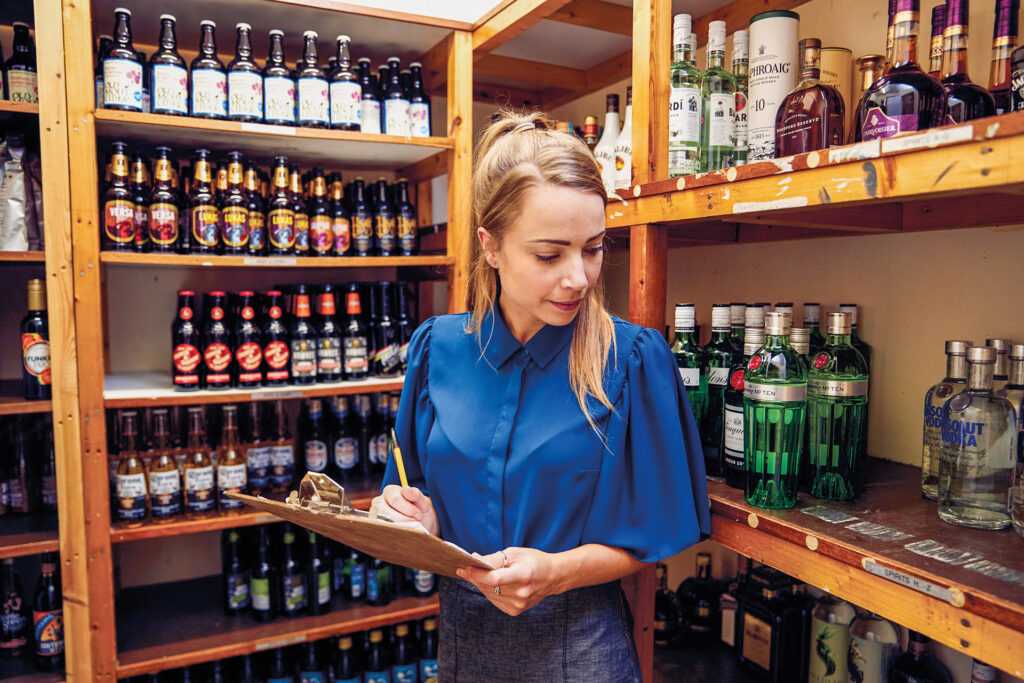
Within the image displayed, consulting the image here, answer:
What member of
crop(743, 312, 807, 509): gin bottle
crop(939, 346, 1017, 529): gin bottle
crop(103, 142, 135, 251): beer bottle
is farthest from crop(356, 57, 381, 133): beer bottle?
crop(939, 346, 1017, 529): gin bottle

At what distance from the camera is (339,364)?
7.45ft

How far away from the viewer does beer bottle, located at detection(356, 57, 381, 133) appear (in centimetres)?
220

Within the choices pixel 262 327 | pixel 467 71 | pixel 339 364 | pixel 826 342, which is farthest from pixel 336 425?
pixel 826 342

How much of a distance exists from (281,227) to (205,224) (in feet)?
0.70

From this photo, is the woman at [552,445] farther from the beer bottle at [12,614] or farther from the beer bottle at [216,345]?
the beer bottle at [12,614]

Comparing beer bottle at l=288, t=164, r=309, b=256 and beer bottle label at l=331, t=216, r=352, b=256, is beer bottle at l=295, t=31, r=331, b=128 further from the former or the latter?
beer bottle label at l=331, t=216, r=352, b=256

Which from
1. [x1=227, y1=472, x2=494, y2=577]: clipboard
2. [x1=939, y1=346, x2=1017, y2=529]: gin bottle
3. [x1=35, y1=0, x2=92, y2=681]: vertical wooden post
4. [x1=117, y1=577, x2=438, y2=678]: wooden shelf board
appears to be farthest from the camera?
[x1=117, y1=577, x2=438, y2=678]: wooden shelf board

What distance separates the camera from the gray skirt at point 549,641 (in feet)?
4.02

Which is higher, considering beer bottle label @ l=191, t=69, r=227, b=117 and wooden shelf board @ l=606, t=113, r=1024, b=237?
beer bottle label @ l=191, t=69, r=227, b=117

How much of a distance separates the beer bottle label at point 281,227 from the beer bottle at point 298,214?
0.02m

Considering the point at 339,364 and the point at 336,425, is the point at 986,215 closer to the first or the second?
the point at 339,364

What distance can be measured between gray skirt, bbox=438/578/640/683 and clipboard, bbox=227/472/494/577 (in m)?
0.23

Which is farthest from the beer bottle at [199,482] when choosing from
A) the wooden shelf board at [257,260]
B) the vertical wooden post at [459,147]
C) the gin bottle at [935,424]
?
the gin bottle at [935,424]

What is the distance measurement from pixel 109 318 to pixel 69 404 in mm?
591
